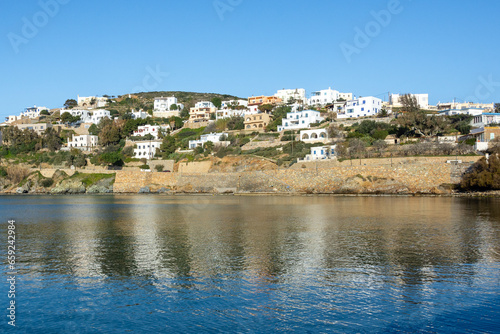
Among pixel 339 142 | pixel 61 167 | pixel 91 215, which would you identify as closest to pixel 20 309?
pixel 91 215

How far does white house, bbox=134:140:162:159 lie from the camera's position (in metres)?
69.8

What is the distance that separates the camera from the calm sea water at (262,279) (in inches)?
361

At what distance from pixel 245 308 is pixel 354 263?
17.1 feet

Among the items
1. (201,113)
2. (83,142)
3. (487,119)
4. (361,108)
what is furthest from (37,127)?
(487,119)

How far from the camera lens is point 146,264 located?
46.4 feet

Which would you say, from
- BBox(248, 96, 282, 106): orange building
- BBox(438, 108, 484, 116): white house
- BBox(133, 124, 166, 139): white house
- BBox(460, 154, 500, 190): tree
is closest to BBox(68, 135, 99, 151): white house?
BBox(133, 124, 166, 139): white house

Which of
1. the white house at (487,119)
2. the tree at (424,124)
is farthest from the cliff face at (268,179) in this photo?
the white house at (487,119)

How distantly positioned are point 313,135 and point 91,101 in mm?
78214

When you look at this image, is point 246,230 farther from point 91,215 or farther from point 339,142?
point 339,142

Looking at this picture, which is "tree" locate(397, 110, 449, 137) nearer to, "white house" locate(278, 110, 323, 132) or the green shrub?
"white house" locate(278, 110, 323, 132)

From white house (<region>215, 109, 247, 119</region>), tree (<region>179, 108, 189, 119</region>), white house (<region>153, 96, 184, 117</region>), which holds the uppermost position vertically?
white house (<region>153, 96, 184, 117</region>)

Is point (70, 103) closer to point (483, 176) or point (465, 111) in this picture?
point (465, 111)

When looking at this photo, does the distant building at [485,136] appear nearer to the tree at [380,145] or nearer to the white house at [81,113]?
the tree at [380,145]

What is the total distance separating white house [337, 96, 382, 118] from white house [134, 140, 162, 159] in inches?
1190
